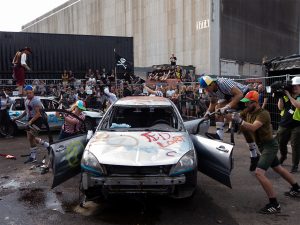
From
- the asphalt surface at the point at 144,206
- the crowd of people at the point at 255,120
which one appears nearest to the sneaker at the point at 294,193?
the crowd of people at the point at 255,120

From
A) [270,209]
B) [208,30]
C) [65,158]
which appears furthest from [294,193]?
[208,30]

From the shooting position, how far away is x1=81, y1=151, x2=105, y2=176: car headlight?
4.79m

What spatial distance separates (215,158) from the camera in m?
5.33

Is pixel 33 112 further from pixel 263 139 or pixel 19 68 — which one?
pixel 19 68

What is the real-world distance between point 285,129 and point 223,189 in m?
2.12

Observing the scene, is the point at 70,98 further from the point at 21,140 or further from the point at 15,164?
the point at 15,164

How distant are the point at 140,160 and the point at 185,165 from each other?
61 cm

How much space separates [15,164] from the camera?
8477mm

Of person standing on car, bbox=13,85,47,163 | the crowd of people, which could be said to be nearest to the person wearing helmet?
the crowd of people

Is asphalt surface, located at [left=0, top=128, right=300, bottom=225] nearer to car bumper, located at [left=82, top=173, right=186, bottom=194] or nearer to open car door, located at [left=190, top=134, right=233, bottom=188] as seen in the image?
car bumper, located at [left=82, top=173, right=186, bottom=194]

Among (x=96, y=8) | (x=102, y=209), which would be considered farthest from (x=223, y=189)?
(x=96, y=8)

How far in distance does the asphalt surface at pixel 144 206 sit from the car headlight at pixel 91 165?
1.94 ft

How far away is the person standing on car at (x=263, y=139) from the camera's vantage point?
16.9 feet

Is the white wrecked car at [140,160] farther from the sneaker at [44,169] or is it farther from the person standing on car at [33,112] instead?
the person standing on car at [33,112]
